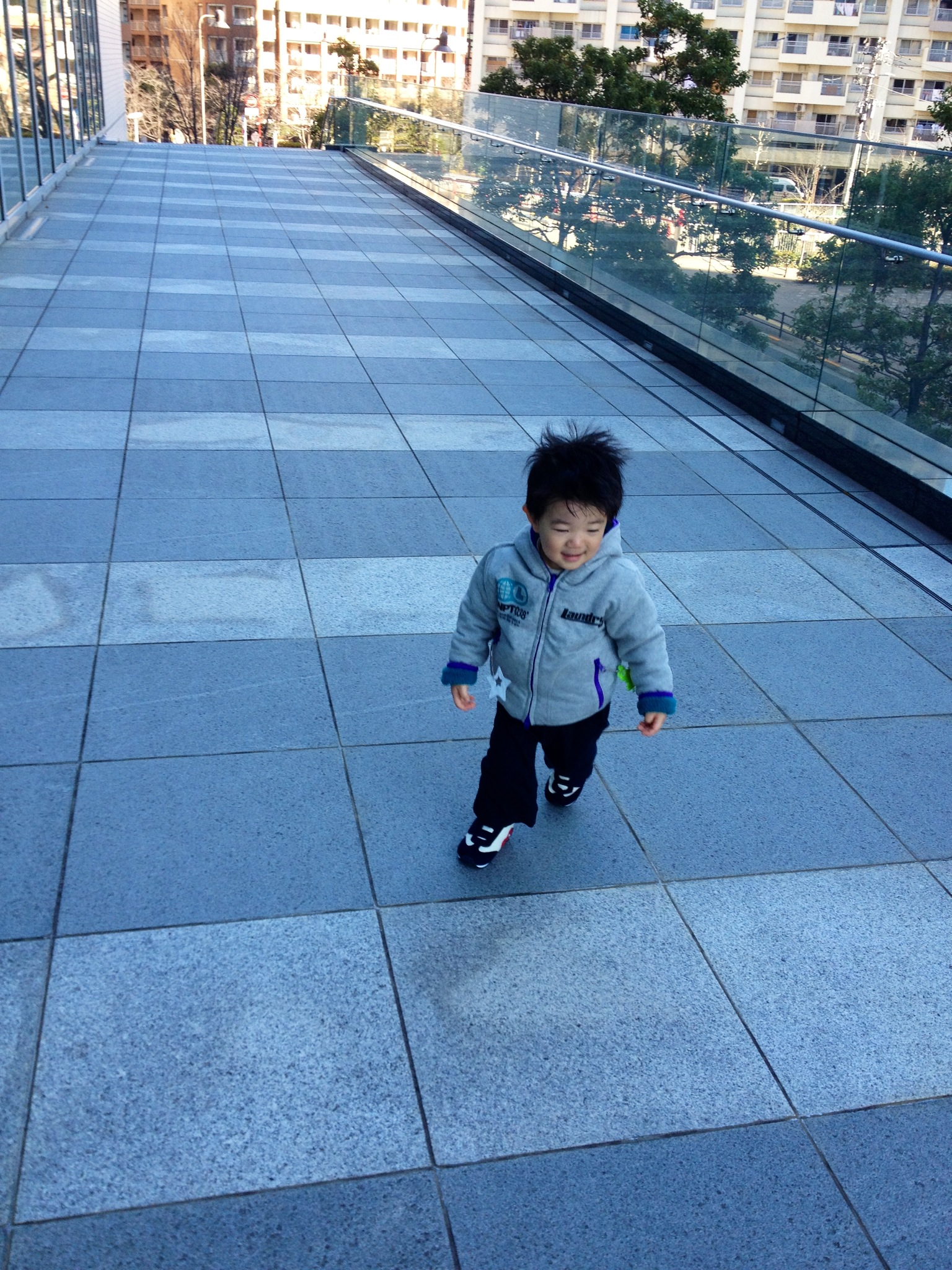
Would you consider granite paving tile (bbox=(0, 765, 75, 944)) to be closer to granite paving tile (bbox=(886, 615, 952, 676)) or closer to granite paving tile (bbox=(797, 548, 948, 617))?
granite paving tile (bbox=(886, 615, 952, 676))

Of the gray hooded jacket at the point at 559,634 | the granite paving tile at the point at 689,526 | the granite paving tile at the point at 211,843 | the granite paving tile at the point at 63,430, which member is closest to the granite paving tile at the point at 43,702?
the granite paving tile at the point at 211,843

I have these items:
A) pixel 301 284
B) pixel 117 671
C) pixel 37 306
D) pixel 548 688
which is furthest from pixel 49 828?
pixel 301 284

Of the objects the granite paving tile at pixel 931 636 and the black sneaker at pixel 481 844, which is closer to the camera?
the black sneaker at pixel 481 844

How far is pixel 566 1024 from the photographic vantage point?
97.0 inches

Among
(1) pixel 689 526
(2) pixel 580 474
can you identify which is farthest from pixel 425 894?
(1) pixel 689 526

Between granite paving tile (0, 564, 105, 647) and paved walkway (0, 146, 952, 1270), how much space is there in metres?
0.02

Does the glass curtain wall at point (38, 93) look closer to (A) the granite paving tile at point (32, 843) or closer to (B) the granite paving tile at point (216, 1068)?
(A) the granite paving tile at point (32, 843)

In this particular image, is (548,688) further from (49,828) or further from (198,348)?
(198,348)

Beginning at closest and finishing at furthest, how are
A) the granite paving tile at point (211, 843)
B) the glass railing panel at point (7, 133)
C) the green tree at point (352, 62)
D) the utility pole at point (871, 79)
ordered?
the granite paving tile at point (211, 843) → the glass railing panel at point (7, 133) → the utility pole at point (871, 79) → the green tree at point (352, 62)

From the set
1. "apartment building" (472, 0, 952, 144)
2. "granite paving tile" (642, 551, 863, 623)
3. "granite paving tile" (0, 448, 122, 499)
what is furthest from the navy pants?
"apartment building" (472, 0, 952, 144)

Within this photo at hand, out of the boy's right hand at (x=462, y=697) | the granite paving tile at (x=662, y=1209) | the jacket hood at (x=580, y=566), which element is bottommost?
the granite paving tile at (x=662, y=1209)

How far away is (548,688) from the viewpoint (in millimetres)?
2725

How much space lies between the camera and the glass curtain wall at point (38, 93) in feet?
40.2

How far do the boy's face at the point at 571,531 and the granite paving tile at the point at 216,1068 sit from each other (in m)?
1.00
